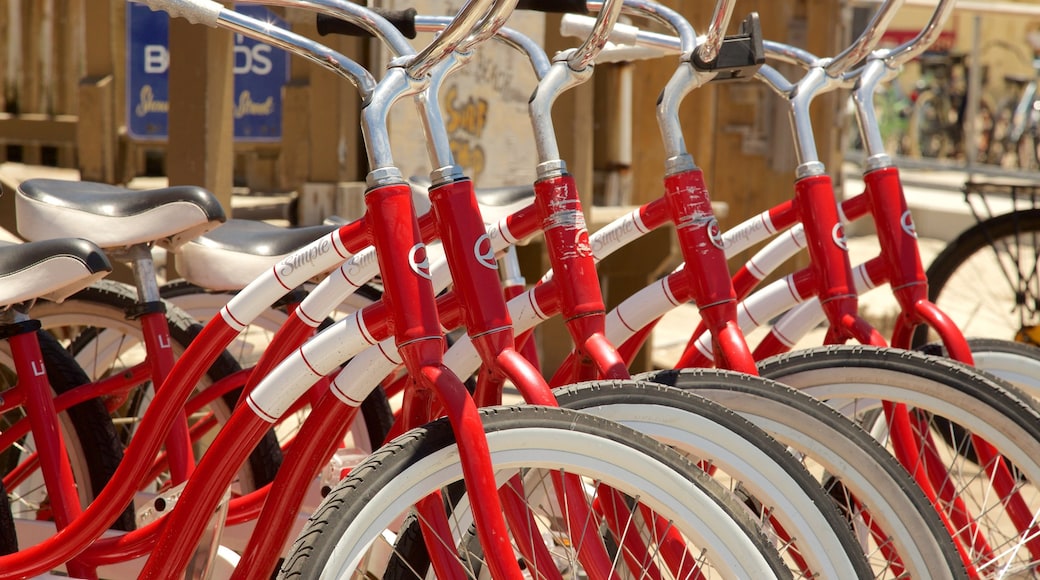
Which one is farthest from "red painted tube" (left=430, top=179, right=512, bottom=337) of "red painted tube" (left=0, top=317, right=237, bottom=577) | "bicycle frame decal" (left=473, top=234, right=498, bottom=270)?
"red painted tube" (left=0, top=317, right=237, bottom=577)

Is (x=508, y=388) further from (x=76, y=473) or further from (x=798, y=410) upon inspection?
(x=798, y=410)

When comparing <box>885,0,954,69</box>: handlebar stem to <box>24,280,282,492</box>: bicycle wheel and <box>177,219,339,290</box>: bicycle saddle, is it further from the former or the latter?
<box>24,280,282,492</box>: bicycle wheel

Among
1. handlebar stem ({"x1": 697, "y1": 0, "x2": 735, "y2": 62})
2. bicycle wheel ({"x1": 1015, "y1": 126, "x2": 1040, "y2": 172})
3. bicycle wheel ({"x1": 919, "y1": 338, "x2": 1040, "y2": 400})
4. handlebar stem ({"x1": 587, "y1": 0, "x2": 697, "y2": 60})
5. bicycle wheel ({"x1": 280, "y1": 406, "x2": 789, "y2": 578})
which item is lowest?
bicycle wheel ({"x1": 280, "y1": 406, "x2": 789, "y2": 578})

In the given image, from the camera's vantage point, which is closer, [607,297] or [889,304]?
[607,297]

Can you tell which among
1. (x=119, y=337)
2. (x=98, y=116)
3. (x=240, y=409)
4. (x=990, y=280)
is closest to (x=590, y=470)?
(x=240, y=409)

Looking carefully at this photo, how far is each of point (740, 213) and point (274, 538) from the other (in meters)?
4.89

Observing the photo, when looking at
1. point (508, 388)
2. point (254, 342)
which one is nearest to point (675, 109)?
point (254, 342)

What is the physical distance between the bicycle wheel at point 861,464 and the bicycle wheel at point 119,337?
1.00 metres

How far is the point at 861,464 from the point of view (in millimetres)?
1747

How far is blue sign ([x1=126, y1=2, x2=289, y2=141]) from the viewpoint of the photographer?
14.0 ft

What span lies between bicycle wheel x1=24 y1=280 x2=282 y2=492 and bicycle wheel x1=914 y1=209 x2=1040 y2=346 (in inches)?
72.8

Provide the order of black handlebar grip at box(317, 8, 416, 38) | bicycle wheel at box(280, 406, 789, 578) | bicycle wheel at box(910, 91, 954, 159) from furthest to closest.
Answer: bicycle wheel at box(910, 91, 954, 159) → black handlebar grip at box(317, 8, 416, 38) → bicycle wheel at box(280, 406, 789, 578)

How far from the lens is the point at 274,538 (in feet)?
5.86

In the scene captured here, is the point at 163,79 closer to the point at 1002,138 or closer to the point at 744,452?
the point at 744,452
